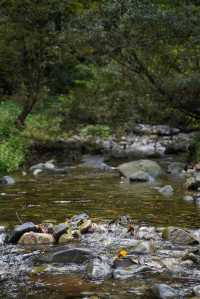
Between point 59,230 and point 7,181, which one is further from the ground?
point 59,230

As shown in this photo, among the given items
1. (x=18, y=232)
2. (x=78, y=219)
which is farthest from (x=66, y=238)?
(x=78, y=219)

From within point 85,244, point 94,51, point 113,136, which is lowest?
point 113,136

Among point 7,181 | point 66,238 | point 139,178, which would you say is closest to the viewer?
point 66,238

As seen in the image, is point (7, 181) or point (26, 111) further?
point (26, 111)

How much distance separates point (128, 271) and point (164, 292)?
35.8 inches

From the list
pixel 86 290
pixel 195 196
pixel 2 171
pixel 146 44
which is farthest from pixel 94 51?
pixel 86 290

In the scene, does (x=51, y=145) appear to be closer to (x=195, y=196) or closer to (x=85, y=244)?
(x=195, y=196)

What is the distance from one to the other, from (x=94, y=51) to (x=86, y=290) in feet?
46.7

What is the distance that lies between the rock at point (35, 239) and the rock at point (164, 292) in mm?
2558

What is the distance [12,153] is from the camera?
17000 millimetres

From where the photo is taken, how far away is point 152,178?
49.5 ft

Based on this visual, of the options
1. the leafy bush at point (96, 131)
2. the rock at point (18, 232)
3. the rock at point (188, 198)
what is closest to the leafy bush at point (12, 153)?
the leafy bush at point (96, 131)

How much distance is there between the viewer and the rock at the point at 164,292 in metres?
5.50

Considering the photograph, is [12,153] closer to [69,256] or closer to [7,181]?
[7,181]
